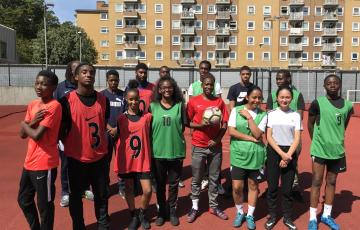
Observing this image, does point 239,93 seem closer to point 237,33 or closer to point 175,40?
point 175,40

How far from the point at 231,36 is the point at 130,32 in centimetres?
1869

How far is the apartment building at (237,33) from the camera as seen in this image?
70.6 metres

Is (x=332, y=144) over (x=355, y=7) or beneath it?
beneath

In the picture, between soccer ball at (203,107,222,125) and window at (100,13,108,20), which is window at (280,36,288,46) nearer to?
window at (100,13,108,20)

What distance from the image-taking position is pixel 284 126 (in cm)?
483

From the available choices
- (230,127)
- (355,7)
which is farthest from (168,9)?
(230,127)

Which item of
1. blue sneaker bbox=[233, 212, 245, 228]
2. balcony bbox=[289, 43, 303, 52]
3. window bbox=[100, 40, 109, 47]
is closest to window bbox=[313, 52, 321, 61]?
balcony bbox=[289, 43, 303, 52]

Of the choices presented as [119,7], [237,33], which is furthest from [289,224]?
[119,7]

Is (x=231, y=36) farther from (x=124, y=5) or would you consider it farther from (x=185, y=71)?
(x=185, y=71)

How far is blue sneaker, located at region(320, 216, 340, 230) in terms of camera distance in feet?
15.9

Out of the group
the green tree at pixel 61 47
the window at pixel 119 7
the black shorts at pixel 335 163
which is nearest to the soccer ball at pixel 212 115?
the black shorts at pixel 335 163

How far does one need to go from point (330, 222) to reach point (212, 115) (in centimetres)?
204

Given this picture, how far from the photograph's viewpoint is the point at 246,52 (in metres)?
71.2

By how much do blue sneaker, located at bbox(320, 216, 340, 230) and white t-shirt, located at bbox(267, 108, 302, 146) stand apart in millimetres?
1128
